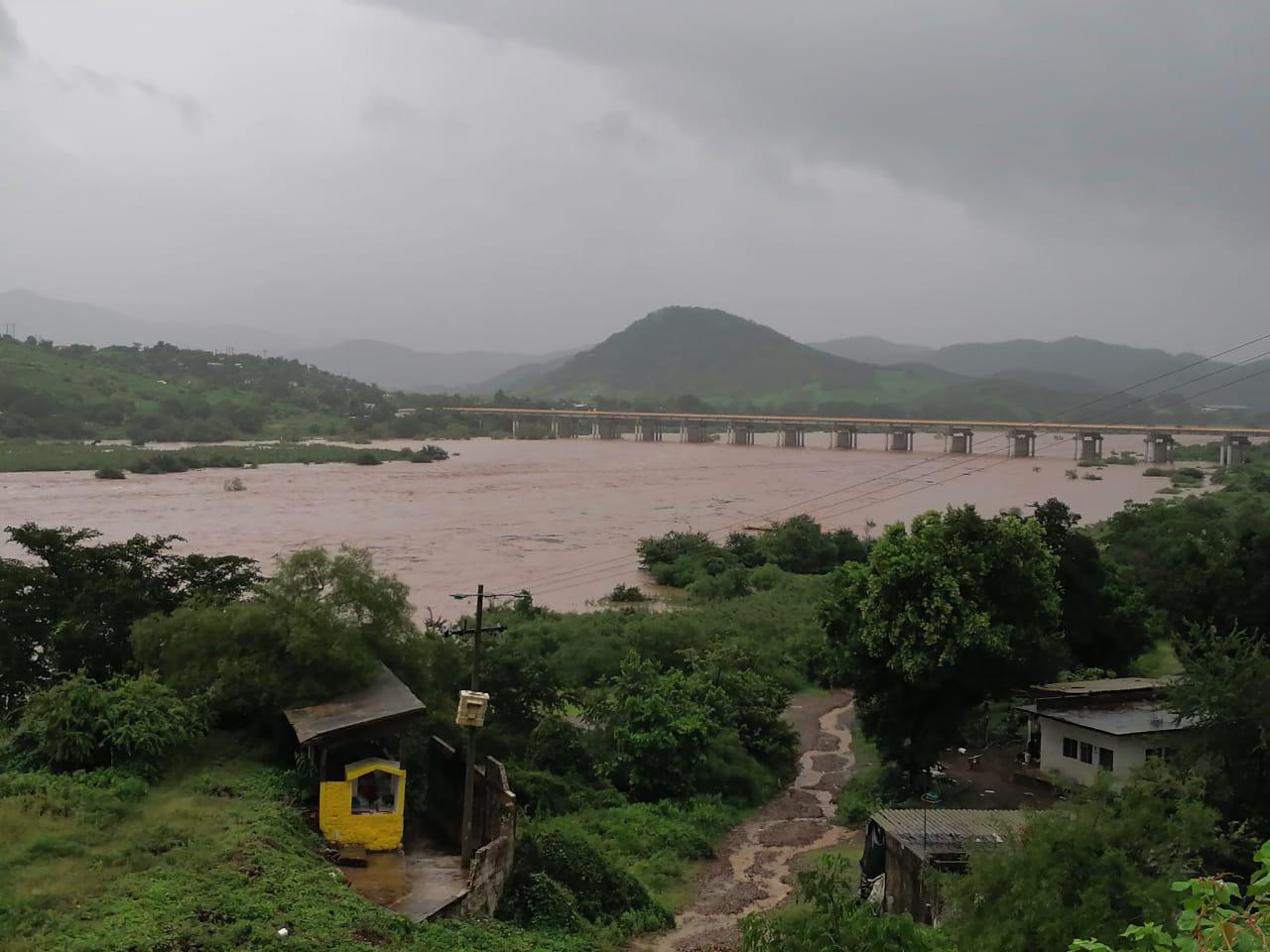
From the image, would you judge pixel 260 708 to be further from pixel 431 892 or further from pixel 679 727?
pixel 679 727

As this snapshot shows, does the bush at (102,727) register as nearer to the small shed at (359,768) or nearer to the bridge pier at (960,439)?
the small shed at (359,768)

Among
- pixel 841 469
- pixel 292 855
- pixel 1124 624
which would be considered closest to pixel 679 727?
pixel 292 855

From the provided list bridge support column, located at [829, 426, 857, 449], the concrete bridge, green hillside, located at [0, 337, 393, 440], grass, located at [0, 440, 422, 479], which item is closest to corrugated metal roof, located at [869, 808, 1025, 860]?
grass, located at [0, 440, 422, 479]

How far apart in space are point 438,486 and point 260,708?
47142 millimetres

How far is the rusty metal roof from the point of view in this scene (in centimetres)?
1020

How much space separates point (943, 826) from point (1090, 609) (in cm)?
989

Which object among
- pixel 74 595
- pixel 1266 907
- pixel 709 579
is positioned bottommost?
pixel 709 579

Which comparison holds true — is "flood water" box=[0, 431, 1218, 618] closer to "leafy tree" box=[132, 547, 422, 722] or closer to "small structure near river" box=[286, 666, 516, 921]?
"leafy tree" box=[132, 547, 422, 722]

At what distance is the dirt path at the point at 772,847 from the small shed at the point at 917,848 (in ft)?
3.84

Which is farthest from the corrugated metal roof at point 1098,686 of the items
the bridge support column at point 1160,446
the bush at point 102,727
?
the bridge support column at point 1160,446

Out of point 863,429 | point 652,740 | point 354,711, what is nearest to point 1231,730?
point 652,740

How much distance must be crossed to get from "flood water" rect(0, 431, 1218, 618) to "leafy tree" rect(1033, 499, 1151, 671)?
47.2 ft

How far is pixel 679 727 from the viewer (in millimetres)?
15562

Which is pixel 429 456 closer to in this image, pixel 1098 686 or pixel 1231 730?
pixel 1098 686
